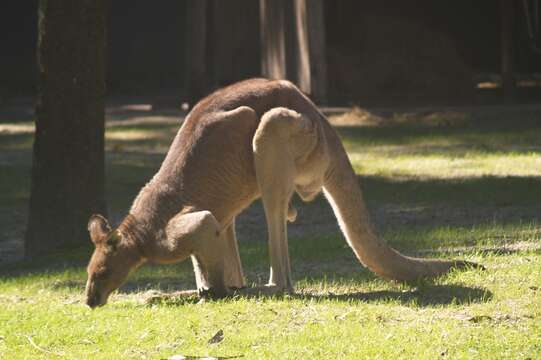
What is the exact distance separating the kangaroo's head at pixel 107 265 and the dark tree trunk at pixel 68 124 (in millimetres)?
2992

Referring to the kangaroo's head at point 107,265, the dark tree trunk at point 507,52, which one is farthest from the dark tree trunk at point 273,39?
the kangaroo's head at point 107,265

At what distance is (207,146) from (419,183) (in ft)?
18.9

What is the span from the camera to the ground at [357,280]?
5.93m

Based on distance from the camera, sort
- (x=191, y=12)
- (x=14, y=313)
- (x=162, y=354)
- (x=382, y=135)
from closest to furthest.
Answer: (x=162, y=354)
(x=14, y=313)
(x=382, y=135)
(x=191, y=12)

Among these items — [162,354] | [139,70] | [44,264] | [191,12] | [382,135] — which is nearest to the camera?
[162,354]

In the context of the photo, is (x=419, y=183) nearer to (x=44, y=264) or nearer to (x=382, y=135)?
(x=382, y=135)

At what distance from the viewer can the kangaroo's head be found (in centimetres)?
710

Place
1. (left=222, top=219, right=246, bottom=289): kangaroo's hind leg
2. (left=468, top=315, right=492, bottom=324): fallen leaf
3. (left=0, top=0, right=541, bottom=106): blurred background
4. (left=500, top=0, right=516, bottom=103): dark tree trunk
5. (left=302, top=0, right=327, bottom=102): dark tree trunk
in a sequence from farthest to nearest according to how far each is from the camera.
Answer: (left=500, top=0, right=516, bottom=103): dark tree trunk < (left=0, top=0, right=541, bottom=106): blurred background < (left=302, top=0, right=327, bottom=102): dark tree trunk < (left=222, top=219, right=246, bottom=289): kangaroo's hind leg < (left=468, top=315, right=492, bottom=324): fallen leaf

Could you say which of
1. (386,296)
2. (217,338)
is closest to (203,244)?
(217,338)

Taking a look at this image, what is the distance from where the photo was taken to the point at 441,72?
1973 centimetres

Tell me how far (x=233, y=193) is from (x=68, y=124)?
3.05 m

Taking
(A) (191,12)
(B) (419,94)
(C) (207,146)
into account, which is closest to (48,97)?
(C) (207,146)

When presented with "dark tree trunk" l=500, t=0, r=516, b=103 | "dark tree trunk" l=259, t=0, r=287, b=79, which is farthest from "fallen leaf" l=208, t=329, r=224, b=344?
"dark tree trunk" l=500, t=0, r=516, b=103

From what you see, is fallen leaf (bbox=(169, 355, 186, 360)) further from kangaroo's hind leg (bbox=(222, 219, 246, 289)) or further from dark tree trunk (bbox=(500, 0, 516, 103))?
dark tree trunk (bbox=(500, 0, 516, 103))
